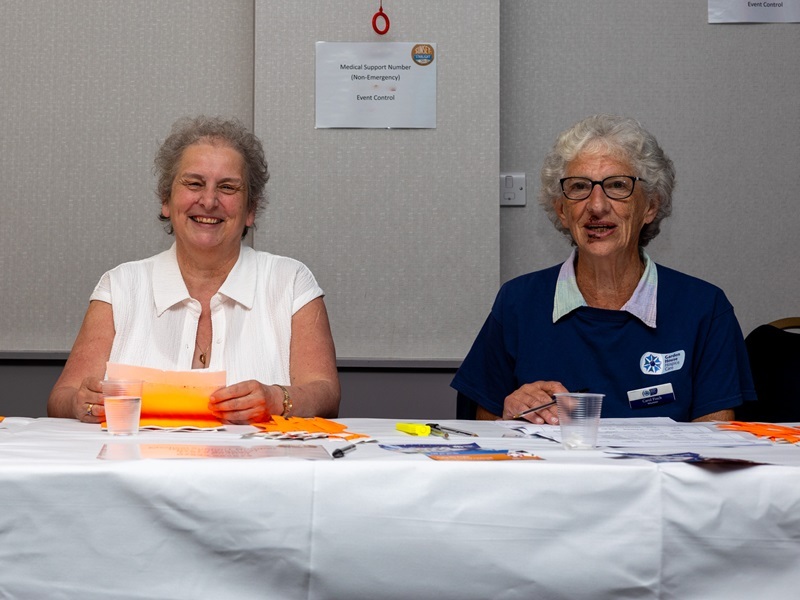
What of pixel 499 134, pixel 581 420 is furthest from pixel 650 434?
pixel 499 134

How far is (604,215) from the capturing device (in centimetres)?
210

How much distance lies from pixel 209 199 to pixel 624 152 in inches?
41.0

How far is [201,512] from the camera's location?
1.03 meters

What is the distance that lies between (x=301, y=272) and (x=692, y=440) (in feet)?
3.86

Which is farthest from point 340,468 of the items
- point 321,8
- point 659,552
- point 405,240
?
point 321,8

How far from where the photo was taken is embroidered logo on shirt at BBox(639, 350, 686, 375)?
1.98 meters

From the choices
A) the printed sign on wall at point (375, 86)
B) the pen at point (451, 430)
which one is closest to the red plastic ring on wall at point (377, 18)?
the printed sign on wall at point (375, 86)

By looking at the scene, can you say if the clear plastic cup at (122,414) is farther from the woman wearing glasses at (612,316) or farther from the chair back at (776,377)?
the chair back at (776,377)

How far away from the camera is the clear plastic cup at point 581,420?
1303 mm

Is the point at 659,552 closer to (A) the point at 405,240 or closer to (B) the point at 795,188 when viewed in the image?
(A) the point at 405,240

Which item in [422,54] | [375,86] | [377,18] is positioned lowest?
[375,86]

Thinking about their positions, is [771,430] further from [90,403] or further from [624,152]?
[90,403]

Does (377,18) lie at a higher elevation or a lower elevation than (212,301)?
higher

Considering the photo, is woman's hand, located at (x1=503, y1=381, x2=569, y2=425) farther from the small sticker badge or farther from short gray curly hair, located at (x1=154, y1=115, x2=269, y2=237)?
the small sticker badge
